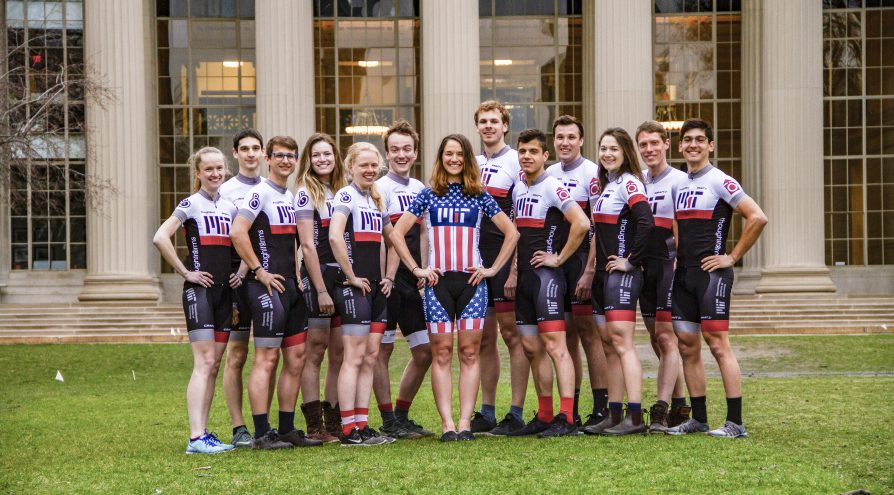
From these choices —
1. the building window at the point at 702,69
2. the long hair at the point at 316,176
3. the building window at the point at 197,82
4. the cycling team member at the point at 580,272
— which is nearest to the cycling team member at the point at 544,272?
the cycling team member at the point at 580,272

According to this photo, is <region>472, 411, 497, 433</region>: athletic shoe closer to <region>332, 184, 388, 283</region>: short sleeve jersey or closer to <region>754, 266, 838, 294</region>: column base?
<region>332, 184, 388, 283</region>: short sleeve jersey

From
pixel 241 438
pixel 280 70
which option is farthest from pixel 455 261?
pixel 280 70

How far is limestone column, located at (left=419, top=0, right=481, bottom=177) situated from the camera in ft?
100

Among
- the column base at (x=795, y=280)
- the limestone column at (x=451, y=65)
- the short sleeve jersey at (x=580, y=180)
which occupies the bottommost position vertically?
the column base at (x=795, y=280)

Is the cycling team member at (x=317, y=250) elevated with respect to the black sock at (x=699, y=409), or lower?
elevated

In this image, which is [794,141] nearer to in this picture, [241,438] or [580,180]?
[580,180]

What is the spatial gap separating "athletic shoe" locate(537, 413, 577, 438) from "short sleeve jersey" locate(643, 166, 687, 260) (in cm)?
167

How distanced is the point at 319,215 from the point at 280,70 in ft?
67.6

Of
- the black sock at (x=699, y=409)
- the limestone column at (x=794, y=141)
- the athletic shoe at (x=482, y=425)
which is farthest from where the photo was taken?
the limestone column at (x=794, y=141)

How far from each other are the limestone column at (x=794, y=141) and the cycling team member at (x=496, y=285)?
21061 mm

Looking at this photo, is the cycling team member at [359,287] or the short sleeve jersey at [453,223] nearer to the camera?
the cycling team member at [359,287]

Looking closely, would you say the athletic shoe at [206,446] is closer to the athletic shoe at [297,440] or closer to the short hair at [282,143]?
the athletic shoe at [297,440]

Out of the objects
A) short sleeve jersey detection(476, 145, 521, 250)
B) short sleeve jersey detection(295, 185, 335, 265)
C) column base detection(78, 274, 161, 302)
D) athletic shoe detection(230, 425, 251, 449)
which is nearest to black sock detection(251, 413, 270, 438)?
athletic shoe detection(230, 425, 251, 449)

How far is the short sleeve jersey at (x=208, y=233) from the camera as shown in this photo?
1081 centimetres
